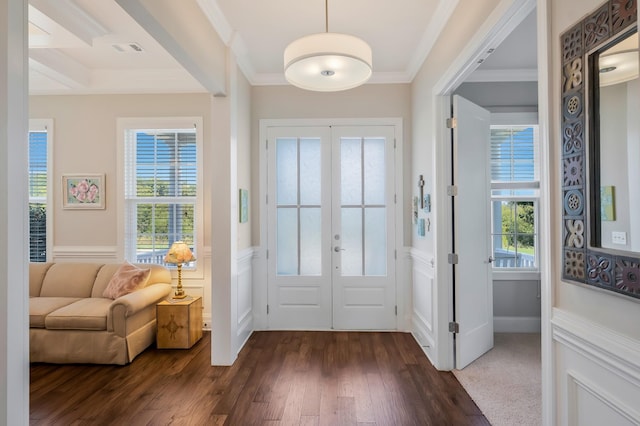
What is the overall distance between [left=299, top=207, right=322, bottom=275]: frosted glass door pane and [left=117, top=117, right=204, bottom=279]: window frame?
3.92 feet

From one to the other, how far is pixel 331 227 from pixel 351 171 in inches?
27.8

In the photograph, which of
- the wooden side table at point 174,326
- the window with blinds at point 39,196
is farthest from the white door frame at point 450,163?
the window with blinds at point 39,196

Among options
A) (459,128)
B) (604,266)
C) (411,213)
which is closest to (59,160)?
(411,213)

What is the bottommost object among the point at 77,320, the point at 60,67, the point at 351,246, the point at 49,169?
the point at 77,320

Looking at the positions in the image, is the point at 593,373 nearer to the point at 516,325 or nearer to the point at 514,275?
the point at 514,275

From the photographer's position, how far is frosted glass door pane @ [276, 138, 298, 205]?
4211mm

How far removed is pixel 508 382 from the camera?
288cm

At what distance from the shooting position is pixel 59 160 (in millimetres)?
4281

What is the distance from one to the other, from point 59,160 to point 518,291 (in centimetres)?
566

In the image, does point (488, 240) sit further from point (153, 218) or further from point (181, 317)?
point (153, 218)

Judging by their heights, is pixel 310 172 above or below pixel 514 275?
above

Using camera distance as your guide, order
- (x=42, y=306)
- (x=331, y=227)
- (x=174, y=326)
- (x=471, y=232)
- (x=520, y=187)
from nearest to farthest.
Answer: (x=471, y=232) → (x=42, y=306) → (x=174, y=326) → (x=520, y=187) → (x=331, y=227)

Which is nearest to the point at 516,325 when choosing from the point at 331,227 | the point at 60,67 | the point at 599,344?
the point at 331,227

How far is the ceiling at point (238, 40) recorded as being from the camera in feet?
9.22
